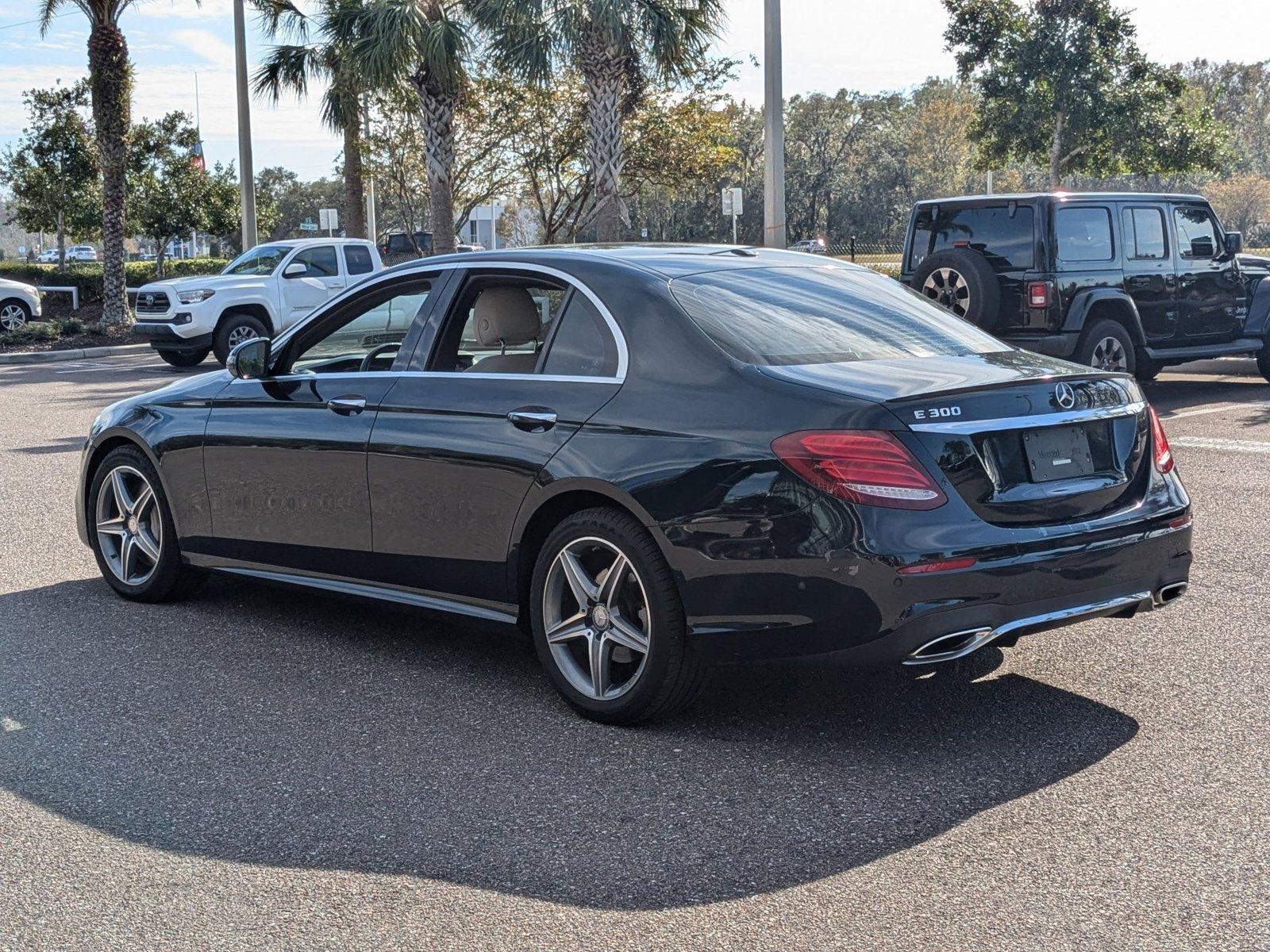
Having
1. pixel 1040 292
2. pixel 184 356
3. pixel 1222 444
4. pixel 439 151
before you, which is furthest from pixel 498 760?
pixel 439 151

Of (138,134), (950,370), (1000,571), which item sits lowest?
(1000,571)

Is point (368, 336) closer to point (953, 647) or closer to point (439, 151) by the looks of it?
point (953, 647)

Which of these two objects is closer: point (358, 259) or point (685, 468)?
point (685, 468)

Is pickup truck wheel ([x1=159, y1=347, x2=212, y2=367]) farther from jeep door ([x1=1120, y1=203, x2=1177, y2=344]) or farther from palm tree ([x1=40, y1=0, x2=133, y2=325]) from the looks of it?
jeep door ([x1=1120, y1=203, x2=1177, y2=344])

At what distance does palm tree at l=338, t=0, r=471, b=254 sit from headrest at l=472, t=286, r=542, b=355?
1956 cm

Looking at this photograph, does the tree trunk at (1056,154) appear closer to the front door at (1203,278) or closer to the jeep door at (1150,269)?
the front door at (1203,278)

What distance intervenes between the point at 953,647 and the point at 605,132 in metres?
21.1

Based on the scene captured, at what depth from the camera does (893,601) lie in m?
4.22

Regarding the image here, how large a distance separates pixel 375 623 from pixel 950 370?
112 inches

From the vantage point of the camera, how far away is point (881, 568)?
13.8 ft

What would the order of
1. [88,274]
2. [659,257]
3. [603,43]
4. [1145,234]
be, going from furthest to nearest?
[88,274] → [603,43] → [1145,234] → [659,257]

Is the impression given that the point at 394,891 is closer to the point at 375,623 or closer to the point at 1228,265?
the point at 375,623

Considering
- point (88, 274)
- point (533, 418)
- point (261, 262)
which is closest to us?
point (533, 418)

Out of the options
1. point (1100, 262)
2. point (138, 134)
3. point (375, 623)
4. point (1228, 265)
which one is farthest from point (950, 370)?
point (138, 134)
